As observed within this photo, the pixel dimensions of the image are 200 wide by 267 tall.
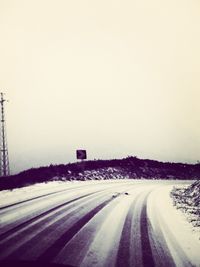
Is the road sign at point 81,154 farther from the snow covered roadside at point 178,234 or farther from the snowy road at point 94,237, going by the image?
the snowy road at point 94,237

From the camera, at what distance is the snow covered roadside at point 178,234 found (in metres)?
6.56

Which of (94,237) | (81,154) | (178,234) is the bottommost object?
(178,234)

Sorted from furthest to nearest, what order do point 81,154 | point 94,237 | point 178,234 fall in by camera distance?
1. point 81,154
2. point 178,234
3. point 94,237

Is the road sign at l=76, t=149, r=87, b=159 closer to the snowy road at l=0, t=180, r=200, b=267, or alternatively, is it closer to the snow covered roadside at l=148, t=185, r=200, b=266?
the snow covered roadside at l=148, t=185, r=200, b=266

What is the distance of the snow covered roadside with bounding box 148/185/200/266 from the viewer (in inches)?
258

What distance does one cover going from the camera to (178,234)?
8711mm

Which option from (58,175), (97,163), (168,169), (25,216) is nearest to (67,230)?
(25,216)

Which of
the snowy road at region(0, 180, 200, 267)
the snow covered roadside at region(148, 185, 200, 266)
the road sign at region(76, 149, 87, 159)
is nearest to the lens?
the snowy road at region(0, 180, 200, 267)

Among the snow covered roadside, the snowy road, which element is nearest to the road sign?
the snow covered roadside

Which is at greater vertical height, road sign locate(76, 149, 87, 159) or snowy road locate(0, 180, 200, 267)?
road sign locate(76, 149, 87, 159)

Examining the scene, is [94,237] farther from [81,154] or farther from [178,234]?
[81,154]

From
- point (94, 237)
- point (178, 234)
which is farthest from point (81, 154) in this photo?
point (94, 237)

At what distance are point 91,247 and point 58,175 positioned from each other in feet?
79.3

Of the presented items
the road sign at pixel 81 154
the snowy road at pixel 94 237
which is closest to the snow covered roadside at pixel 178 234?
the snowy road at pixel 94 237
